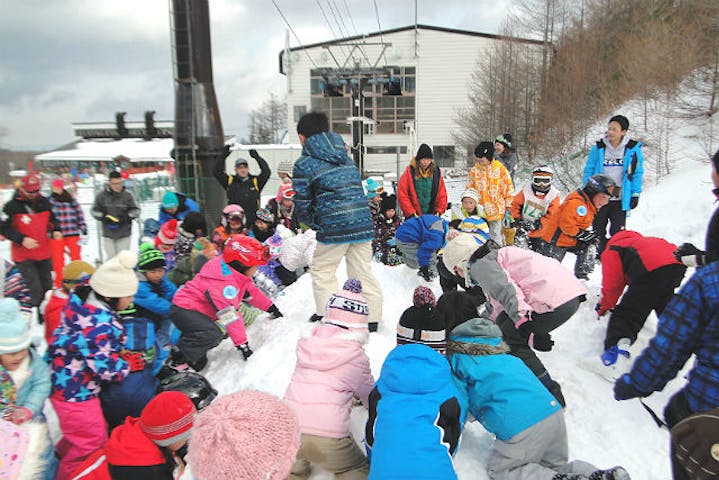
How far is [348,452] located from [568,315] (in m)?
1.97

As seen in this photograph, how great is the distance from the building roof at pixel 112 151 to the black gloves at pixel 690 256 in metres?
29.8

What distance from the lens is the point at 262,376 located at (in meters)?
3.55

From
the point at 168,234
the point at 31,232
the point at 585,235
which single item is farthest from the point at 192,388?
the point at 585,235

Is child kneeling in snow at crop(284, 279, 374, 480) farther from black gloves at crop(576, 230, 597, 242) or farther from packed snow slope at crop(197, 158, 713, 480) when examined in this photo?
black gloves at crop(576, 230, 597, 242)

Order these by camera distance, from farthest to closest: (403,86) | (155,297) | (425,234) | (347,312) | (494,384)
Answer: (403,86) → (425,234) → (155,297) → (347,312) → (494,384)

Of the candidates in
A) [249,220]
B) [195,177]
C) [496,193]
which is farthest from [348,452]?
[195,177]

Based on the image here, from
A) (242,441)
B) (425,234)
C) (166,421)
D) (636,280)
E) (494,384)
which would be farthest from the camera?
(425,234)

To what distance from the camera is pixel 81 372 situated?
2.69m

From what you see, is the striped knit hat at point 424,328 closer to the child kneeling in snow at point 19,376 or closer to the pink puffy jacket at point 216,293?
the pink puffy jacket at point 216,293

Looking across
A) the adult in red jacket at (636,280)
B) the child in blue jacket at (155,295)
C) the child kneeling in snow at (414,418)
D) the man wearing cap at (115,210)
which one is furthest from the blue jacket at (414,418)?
the man wearing cap at (115,210)

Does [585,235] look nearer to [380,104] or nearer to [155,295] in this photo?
[155,295]

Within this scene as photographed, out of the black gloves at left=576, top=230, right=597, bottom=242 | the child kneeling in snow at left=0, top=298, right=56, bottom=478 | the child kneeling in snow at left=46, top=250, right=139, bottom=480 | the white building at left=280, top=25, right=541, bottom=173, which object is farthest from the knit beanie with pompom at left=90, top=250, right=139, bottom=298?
the white building at left=280, top=25, right=541, bottom=173

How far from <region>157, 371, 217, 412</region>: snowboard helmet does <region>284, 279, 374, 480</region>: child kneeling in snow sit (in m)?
0.71

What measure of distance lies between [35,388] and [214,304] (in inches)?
55.3
